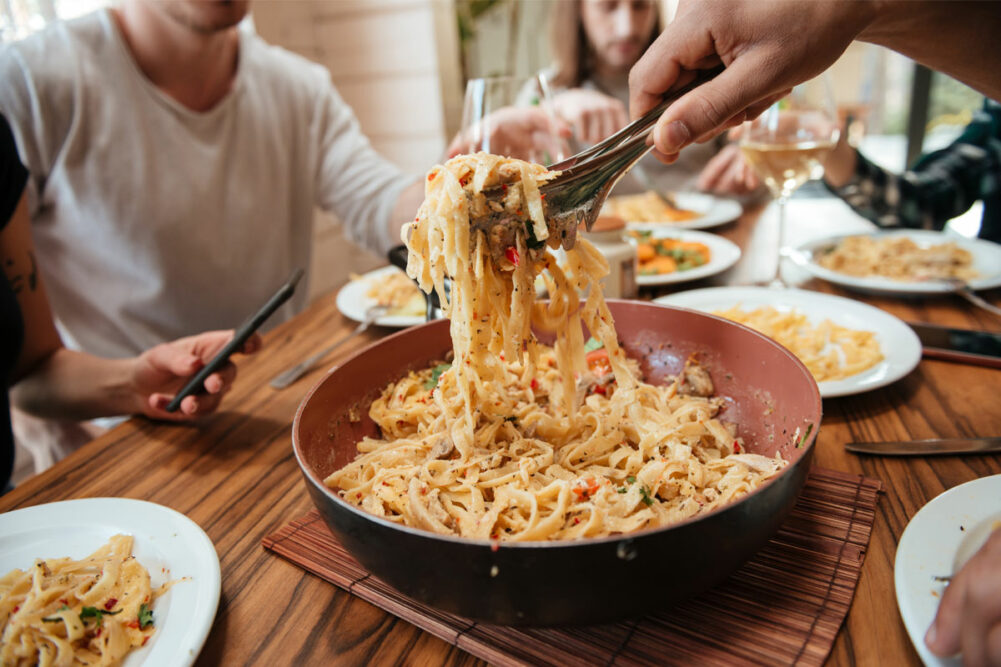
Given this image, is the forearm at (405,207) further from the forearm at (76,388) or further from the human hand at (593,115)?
the forearm at (76,388)

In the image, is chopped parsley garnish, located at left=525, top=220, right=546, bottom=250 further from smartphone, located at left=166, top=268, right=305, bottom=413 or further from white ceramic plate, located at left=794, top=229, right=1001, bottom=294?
white ceramic plate, located at left=794, top=229, right=1001, bottom=294

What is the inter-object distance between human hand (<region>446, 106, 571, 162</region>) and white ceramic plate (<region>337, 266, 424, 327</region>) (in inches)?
20.6

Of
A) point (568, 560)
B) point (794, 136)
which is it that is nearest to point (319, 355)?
point (568, 560)

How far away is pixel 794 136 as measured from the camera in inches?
72.5

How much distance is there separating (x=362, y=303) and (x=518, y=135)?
715mm

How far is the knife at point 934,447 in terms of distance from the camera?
3.38ft

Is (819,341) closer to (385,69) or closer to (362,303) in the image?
(362,303)

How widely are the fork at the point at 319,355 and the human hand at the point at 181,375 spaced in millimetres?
120

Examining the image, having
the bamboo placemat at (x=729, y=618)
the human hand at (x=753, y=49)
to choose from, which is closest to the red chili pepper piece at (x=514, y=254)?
the human hand at (x=753, y=49)

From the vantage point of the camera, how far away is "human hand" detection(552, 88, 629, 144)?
2.54 meters

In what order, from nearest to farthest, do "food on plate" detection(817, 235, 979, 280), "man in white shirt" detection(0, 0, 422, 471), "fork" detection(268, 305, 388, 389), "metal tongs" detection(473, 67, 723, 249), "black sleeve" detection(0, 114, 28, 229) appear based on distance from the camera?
"metal tongs" detection(473, 67, 723, 249) → "fork" detection(268, 305, 388, 389) → "black sleeve" detection(0, 114, 28, 229) → "food on plate" detection(817, 235, 979, 280) → "man in white shirt" detection(0, 0, 422, 471)

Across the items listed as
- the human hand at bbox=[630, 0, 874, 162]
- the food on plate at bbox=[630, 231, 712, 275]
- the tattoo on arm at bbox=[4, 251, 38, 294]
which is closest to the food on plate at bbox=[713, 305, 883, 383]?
the food on plate at bbox=[630, 231, 712, 275]

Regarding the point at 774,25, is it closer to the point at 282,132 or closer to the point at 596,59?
the point at 282,132

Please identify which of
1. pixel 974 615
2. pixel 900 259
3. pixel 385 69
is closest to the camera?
pixel 974 615
